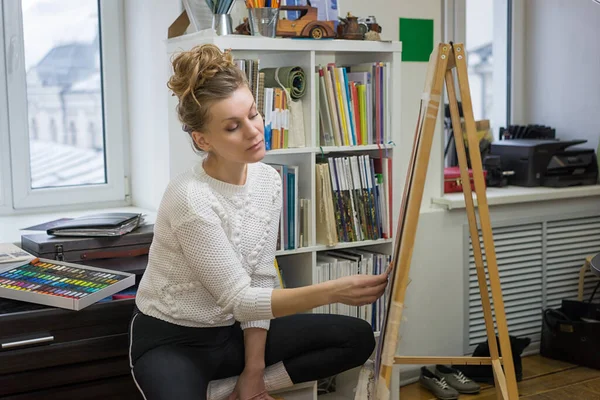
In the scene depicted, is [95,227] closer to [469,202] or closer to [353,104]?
[353,104]

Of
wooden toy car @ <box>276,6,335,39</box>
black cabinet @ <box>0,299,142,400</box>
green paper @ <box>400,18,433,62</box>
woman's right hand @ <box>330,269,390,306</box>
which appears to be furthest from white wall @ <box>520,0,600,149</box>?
black cabinet @ <box>0,299,142,400</box>

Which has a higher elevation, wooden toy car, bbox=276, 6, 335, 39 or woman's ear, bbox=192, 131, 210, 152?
wooden toy car, bbox=276, 6, 335, 39

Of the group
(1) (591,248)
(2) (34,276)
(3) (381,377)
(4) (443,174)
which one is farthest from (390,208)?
(1) (591,248)

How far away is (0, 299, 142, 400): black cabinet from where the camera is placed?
2.25m

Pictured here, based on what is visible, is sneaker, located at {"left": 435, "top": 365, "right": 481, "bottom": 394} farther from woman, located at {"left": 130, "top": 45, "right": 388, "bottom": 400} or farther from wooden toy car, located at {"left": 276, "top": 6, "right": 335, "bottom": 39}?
wooden toy car, located at {"left": 276, "top": 6, "right": 335, "bottom": 39}

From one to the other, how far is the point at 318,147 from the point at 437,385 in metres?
1.16

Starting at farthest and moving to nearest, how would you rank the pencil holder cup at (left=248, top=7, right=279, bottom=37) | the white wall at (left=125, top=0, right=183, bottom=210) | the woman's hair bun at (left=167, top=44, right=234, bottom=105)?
1. the white wall at (left=125, top=0, right=183, bottom=210)
2. the pencil holder cup at (left=248, top=7, right=279, bottom=37)
3. the woman's hair bun at (left=167, top=44, right=234, bottom=105)

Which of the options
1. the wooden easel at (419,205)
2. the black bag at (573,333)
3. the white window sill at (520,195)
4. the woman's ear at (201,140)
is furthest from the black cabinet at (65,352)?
the black bag at (573,333)

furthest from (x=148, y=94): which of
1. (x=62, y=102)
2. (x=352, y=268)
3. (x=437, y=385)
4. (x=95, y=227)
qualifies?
(x=437, y=385)

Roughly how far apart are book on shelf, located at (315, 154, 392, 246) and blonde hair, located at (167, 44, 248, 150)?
68 cm

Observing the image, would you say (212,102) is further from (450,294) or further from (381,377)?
(450,294)

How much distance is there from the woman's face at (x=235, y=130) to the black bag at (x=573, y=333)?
1.99 m

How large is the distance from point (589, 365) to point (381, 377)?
1.83m

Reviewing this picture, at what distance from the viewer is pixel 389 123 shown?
2.84 m
